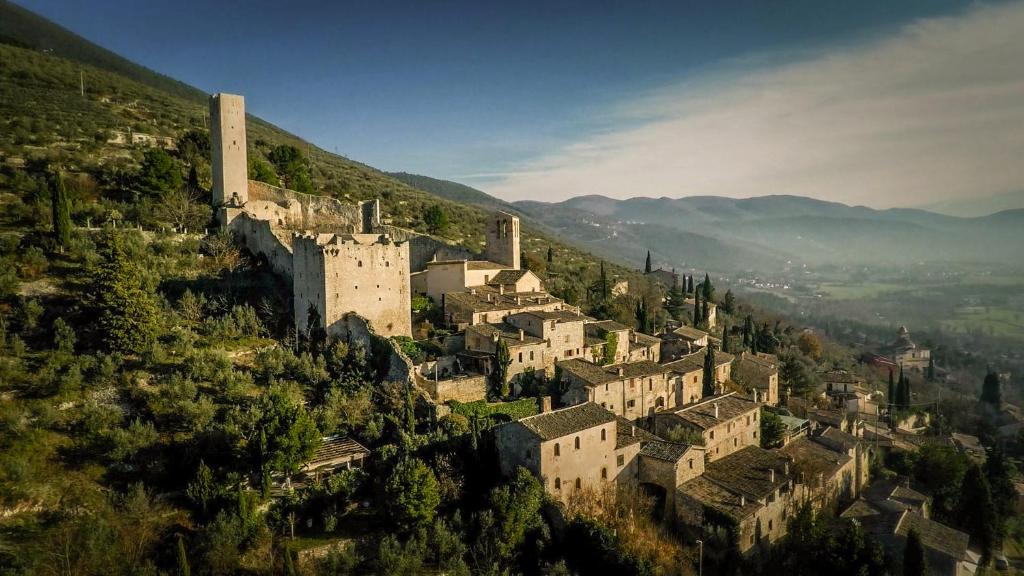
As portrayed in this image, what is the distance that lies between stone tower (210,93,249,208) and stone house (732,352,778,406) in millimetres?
32976

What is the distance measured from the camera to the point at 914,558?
2105 cm

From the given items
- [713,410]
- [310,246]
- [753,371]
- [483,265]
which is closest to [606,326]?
[713,410]

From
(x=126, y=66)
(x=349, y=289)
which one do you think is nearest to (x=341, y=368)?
(x=349, y=289)

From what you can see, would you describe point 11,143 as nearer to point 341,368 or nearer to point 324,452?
point 341,368

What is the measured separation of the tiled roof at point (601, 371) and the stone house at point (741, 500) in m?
5.21

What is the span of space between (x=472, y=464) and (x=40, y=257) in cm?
2126

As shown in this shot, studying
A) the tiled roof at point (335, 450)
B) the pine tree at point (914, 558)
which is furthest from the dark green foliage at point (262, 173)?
the pine tree at point (914, 558)

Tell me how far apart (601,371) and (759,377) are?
16.4 meters

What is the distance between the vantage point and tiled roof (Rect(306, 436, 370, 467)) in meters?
19.9

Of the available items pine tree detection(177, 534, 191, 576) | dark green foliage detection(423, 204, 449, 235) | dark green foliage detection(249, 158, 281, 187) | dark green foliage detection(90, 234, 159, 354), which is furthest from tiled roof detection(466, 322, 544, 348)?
dark green foliage detection(423, 204, 449, 235)

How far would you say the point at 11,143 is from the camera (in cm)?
3488

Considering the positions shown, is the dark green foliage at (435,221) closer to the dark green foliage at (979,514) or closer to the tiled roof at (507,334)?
the tiled roof at (507,334)

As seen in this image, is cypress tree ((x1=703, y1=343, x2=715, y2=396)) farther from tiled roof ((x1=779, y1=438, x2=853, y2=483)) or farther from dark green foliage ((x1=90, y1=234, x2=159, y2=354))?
dark green foliage ((x1=90, y1=234, x2=159, y2=354))

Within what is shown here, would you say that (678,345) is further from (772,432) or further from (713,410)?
(713,410)
